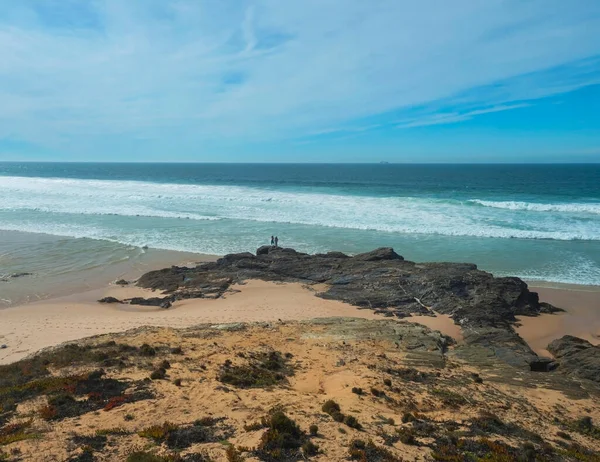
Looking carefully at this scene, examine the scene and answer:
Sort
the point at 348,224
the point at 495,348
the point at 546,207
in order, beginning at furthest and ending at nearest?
the point at 546,207
the point at 348,224
the point at 495,348

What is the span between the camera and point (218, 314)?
16031 millimetres

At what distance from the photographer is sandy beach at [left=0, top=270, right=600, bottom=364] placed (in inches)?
550

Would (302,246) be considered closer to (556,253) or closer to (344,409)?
(556,253)

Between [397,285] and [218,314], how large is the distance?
7590mm

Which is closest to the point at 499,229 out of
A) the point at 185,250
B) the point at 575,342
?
the point at 575,342

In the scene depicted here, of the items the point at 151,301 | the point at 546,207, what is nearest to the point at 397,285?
the point at 151,301

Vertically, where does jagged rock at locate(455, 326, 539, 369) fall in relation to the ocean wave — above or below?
below

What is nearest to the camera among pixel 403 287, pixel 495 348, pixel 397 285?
pixel 495 348

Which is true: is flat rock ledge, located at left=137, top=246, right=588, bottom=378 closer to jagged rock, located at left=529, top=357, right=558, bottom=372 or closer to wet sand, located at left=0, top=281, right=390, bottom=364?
jagged rock, located at left=529, top=357, right=558, bottom=372

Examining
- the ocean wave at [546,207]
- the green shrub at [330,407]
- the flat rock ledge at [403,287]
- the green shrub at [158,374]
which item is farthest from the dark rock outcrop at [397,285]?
the ocean wave at [546,207]

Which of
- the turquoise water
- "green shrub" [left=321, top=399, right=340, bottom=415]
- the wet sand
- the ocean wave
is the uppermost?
the ocean wave

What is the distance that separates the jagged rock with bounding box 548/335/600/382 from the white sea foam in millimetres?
18603

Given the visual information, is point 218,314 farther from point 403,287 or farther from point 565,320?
point 565,320

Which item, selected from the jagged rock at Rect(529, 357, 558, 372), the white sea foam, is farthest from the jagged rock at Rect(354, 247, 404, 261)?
the white sea foam
